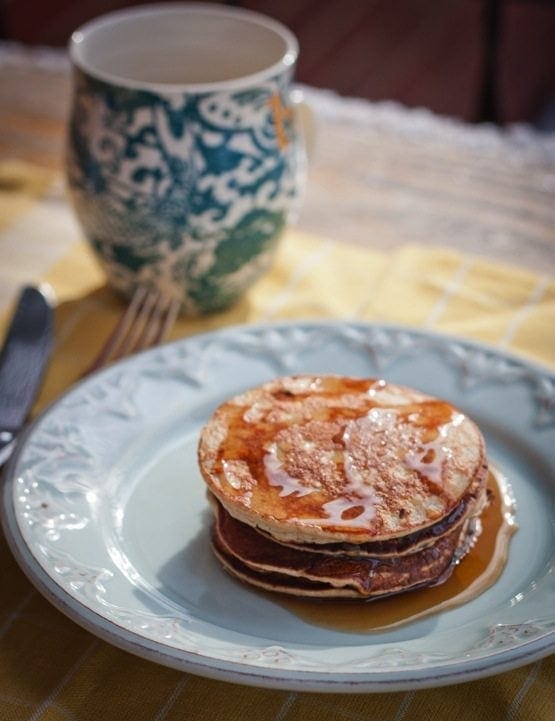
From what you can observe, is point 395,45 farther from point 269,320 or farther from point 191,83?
point 269,320

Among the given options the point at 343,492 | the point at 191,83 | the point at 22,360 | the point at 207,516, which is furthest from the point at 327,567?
the point at 191,83

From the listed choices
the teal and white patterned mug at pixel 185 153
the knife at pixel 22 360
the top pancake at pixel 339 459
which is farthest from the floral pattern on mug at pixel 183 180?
the top pancake at pixel 339 459

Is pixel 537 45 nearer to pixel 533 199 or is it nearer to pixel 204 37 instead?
pixel 533 199

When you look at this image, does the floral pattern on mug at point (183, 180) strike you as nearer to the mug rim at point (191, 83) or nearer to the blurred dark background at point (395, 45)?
the mug rim at point (191, 83)

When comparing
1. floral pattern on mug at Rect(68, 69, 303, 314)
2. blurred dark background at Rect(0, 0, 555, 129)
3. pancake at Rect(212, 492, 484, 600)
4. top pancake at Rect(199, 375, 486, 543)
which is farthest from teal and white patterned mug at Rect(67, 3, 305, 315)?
blurred dark background at Rect(0, 0, 555, 129)

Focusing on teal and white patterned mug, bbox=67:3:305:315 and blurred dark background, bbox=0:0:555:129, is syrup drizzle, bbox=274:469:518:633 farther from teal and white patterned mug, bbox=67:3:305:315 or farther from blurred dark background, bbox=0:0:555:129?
blurred dark background, bbox=0:0:555:129

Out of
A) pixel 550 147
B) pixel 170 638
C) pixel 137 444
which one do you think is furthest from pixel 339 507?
pixel 550 147
